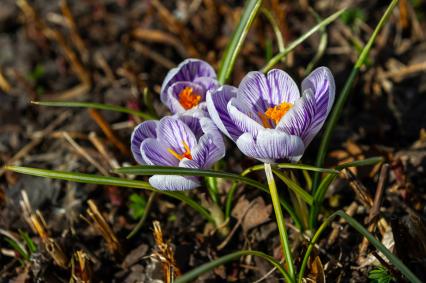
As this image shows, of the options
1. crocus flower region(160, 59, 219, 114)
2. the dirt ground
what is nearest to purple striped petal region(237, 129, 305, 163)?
crocus flower region(160, 59, 219, 114)

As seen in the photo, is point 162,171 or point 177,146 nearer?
point 162,171

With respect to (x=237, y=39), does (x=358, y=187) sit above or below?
below

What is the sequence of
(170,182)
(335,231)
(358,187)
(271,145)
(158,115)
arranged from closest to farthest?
(271,145), (170,182), (358,187), (335,231), (158,115)

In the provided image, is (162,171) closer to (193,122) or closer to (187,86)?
(193,122)

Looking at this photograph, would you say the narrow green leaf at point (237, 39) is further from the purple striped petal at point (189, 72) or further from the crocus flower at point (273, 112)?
the crocus flower at point (273, 112)

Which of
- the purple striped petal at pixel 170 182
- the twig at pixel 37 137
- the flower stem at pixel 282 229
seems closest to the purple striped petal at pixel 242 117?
the flower stem at pixel 282 229

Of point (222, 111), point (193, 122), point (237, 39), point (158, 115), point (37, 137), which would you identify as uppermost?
point (237, 39)

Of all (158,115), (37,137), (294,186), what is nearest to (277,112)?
(294,186)

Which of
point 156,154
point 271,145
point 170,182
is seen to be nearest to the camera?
point 271,145
